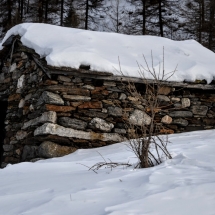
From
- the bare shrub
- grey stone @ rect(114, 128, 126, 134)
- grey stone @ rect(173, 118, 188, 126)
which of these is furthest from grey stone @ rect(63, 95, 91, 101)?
grey stone @ rect(173, 118, 188, 126)

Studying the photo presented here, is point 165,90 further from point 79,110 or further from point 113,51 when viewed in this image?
point 79,110

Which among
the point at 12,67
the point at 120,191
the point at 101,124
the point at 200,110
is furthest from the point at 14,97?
the point at 120,191

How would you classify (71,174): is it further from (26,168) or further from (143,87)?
(143,87)

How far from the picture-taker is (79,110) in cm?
522

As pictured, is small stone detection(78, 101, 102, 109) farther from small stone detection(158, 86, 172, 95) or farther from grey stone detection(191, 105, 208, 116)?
grey stone detection(191, 105, 208, 116)

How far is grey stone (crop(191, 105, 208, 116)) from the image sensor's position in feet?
19.1

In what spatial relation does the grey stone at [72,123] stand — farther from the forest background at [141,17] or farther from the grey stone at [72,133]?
the forest background at [141,17]

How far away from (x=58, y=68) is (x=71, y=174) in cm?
243

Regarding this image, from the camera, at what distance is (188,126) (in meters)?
5.78

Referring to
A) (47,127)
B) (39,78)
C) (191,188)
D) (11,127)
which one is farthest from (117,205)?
(11,127)

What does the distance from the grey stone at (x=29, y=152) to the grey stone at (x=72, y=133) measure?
0.23m

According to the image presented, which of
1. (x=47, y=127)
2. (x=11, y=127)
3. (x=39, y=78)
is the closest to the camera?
(x=47, y=127)

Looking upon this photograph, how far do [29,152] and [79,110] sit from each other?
97 cm

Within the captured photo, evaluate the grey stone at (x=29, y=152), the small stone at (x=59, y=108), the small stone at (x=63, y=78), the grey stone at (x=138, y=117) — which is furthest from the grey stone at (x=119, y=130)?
the grey stone at (x=29, y=152)
